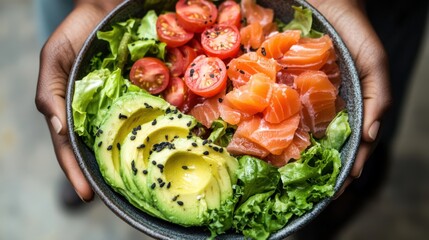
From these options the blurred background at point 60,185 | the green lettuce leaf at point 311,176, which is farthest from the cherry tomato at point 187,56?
the blurred background at point 60,185

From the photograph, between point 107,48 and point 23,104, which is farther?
point 23,104

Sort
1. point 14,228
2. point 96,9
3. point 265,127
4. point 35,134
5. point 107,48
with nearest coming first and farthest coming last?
point 265,127, point 107,48, point 96,9, point 14,228, point 35,134

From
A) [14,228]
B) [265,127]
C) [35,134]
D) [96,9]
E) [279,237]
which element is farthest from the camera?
[35,134]

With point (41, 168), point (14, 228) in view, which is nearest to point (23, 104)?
point (41, 168)

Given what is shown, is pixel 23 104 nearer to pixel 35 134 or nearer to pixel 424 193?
pixel 35 134

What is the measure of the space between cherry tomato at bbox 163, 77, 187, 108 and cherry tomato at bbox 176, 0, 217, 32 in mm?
249

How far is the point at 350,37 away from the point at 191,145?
3.21 ft

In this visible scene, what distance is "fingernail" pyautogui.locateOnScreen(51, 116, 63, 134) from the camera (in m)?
2.45

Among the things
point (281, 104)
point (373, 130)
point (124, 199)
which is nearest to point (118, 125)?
point (124, 199)

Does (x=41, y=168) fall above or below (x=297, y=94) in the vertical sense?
below

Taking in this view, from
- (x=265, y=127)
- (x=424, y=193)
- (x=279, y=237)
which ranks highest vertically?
(x=265, y=127)

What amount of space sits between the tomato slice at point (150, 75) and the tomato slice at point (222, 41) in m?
0.21

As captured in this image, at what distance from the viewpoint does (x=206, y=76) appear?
2420mm

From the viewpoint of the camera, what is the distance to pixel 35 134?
4414mm
